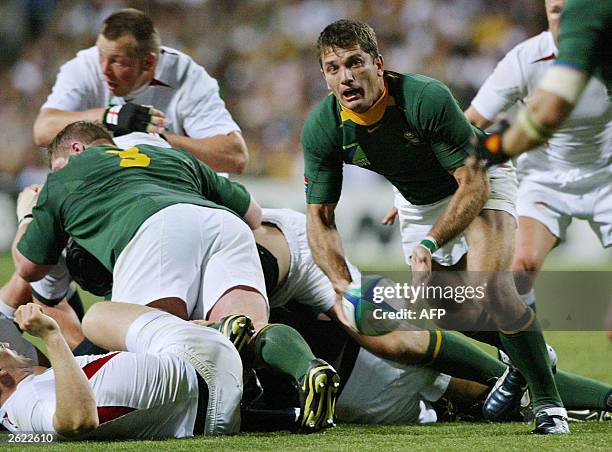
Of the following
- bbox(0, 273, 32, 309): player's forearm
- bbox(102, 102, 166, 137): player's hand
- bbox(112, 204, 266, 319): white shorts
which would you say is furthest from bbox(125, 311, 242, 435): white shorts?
bbox(0, 273, 32, 309): player's forearm

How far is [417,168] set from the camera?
417 centimetres

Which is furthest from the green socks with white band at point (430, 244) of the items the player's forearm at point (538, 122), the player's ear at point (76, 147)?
the player's ear at point (76, 147)

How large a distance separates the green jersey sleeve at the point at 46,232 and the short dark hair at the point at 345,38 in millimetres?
1207

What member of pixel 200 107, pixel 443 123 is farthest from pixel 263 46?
pixel 443 123

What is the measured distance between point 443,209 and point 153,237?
138 cm

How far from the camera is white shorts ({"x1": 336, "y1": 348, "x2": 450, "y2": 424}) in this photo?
3885 mm

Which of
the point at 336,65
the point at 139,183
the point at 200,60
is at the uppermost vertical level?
the point at 336,65

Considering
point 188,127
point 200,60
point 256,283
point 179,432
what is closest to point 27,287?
point 188,127

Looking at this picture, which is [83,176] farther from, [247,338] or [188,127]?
[188,127]

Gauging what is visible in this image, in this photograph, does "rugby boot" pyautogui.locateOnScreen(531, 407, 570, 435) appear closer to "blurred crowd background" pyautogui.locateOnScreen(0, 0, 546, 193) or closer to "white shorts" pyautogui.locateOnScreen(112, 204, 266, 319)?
"white shorts" pyautogui.locateOnScreen(112, 204, 266, 319)

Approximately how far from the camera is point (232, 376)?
330cm

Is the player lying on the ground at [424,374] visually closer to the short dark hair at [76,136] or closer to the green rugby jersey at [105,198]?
the green rugby jersey at [105,198]

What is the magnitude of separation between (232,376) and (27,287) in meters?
2.23

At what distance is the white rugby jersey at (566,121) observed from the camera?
523cm
